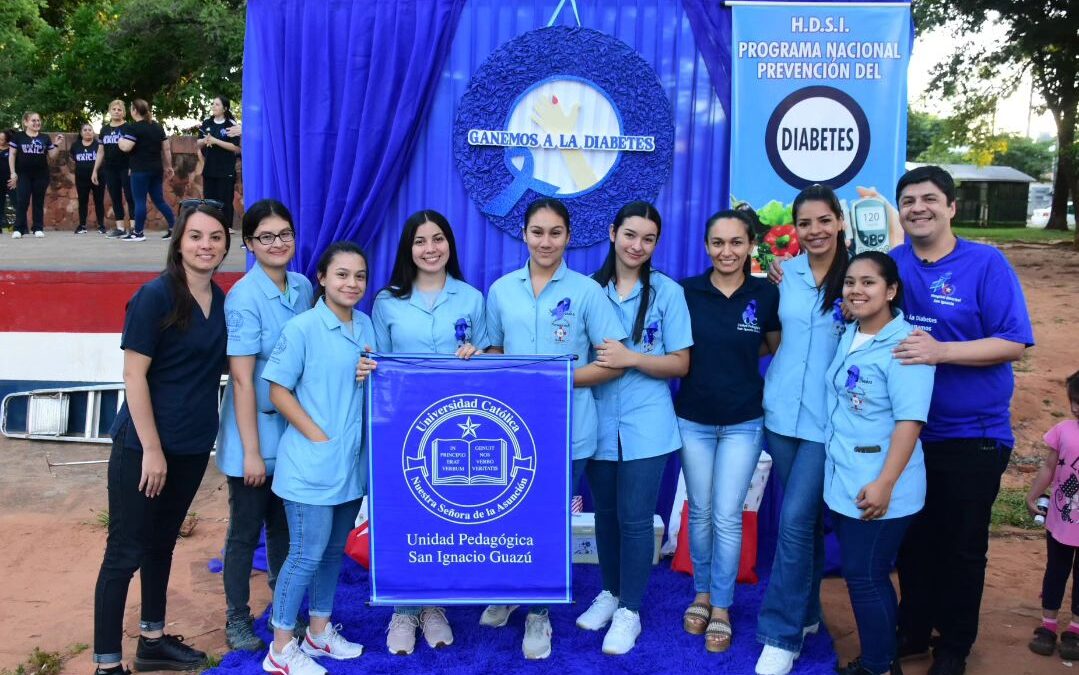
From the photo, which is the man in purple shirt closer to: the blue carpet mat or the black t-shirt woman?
the blue carpet mat

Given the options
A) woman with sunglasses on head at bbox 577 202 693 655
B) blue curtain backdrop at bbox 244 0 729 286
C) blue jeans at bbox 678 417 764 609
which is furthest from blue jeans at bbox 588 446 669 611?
blue curtain backdrop at bbox 244 0 729 286

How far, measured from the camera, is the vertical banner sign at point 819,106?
3.85 metres

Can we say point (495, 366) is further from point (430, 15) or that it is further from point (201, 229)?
point (430, 15)

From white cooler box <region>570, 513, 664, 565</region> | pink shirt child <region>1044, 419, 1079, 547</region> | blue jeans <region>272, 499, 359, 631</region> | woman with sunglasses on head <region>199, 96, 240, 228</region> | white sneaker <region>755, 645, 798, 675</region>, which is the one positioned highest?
woman with sunglasses on head <region>199, 96, 240, 228</region>

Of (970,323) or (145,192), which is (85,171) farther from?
(970,323)

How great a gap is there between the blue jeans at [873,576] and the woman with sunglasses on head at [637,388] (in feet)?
2.12

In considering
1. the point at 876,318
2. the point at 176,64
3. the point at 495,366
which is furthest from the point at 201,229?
the point at 176,64

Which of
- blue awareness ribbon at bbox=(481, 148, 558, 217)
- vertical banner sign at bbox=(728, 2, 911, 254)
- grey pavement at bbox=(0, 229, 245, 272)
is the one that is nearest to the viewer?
vertical banner sign at bbox=(728, 2, 911, 254)

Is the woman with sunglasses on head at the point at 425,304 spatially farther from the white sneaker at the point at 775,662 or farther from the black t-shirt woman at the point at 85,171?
the black t-shirt woman at the point at 85,171

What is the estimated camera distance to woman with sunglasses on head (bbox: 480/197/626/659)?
301 cm

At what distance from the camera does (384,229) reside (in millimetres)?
4074

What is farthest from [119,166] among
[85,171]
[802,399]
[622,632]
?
[802,399]

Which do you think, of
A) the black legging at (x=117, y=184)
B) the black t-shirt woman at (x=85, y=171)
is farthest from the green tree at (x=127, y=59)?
the black legging at (x=117, y=184)

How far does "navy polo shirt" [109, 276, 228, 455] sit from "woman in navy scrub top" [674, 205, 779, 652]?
1601mm
